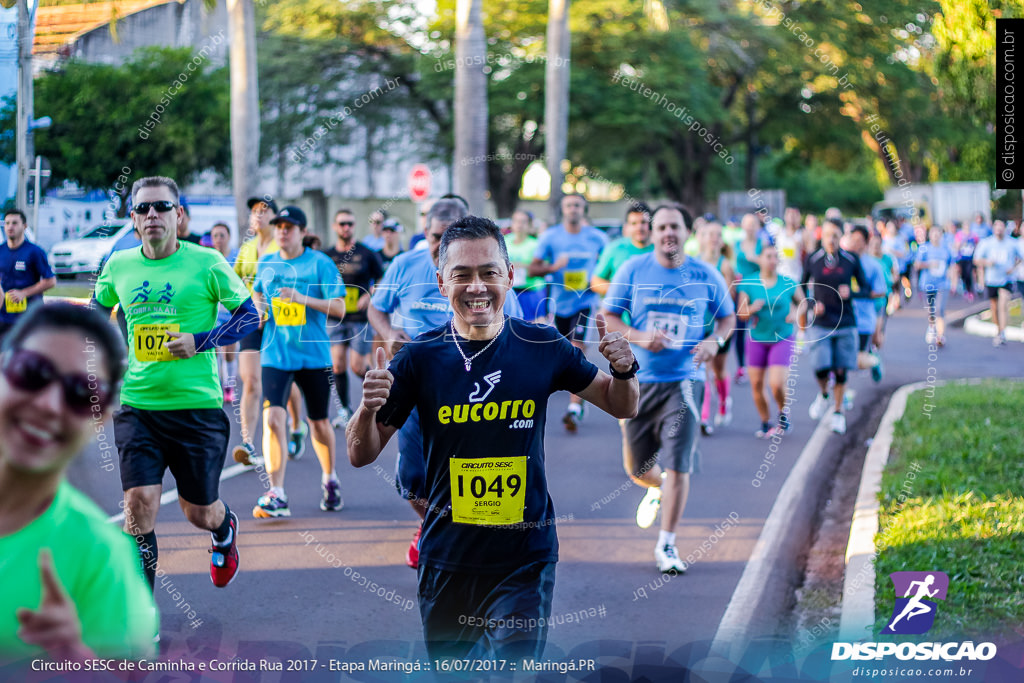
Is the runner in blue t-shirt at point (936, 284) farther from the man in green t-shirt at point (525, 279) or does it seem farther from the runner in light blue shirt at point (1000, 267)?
the man in green t-shirt at point (525, 279)

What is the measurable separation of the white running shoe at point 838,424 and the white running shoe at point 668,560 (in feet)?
16.1

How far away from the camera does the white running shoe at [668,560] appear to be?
626 centimetres

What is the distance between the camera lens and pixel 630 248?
10125 millimetres

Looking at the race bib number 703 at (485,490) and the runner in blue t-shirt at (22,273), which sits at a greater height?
the runner in blue t-shirt at (22,273)

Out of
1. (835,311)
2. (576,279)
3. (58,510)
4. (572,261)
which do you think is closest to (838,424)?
(835,311)

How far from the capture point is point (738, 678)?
446 centimetres

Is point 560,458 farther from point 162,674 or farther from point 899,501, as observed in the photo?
point 162,674

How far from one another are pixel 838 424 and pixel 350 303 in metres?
4.86

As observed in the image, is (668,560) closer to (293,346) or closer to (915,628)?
(915,628)

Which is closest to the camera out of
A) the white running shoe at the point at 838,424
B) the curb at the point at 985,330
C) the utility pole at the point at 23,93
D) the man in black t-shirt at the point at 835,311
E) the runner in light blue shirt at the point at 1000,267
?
the utility pole at the point at 23,93

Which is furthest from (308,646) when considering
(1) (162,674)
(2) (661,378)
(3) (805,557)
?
(3) (805,557)

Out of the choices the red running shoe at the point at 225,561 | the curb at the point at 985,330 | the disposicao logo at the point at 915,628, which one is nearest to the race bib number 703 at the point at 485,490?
the disposicao logo at the point at 915,628

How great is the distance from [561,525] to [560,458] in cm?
206

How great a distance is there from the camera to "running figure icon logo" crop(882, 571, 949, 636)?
15.8ft
